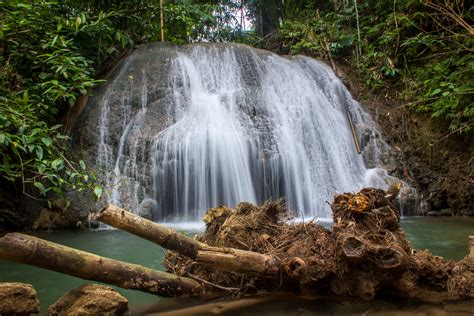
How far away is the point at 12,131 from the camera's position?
5227 millimetres

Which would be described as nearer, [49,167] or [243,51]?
[49,167]

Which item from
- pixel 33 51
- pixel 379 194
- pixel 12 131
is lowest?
pixel 379 194

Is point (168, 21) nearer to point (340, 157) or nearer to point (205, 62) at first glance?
point (205, 62)

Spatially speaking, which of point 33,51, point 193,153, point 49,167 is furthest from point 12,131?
point 193,153

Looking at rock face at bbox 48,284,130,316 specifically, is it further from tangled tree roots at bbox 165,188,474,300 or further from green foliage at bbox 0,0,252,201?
green foliage at bbox 0,0,252,201

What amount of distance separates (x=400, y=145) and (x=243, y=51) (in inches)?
194

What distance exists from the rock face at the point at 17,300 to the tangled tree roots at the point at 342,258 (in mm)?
1014

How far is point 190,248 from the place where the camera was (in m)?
2.92

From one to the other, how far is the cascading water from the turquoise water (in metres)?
1.57

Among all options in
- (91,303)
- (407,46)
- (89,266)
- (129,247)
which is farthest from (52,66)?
(407,46)

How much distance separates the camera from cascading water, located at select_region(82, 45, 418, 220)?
847 cm

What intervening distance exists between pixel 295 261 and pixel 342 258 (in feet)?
1.10

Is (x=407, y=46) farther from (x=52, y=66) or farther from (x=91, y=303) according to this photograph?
(x=91, y=303)

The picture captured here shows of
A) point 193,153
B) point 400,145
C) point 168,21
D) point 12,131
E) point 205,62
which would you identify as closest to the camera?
point 12,131
